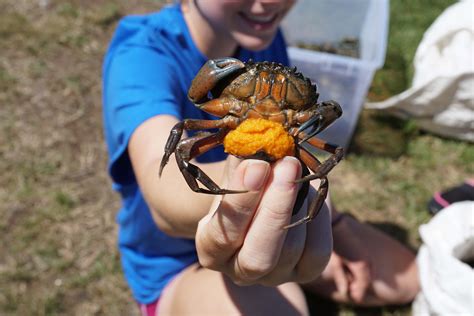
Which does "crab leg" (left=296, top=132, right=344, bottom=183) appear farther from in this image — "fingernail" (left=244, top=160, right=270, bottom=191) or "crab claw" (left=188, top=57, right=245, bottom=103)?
"crab claw" (left=188, top=57, right=245, bottom=103)

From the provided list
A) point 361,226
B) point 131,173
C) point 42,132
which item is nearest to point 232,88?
point 131,173

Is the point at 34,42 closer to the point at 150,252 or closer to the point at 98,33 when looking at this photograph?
the point at 98,33

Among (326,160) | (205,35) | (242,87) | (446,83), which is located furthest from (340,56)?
(326,160)

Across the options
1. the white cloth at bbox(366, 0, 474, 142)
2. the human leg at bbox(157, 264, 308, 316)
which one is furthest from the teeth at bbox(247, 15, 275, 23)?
the white cloth at bbox(366, 0, 474, 142)

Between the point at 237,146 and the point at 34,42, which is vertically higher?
the point at 237,146

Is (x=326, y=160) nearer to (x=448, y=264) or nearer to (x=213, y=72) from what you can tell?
(x=213, y=72)

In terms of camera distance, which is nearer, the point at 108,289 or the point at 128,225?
the point at 128,225

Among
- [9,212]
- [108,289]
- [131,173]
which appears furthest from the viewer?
[9,212]
